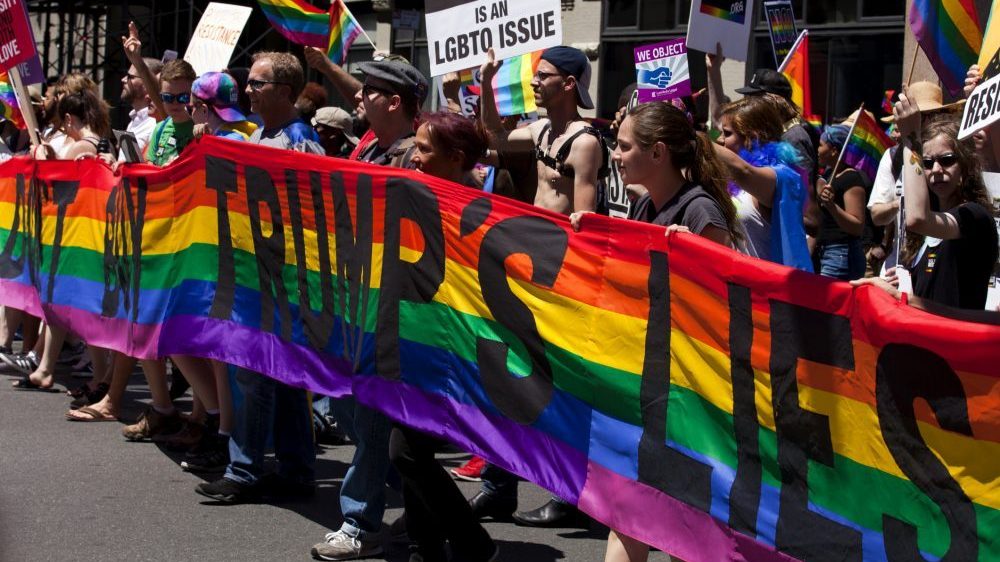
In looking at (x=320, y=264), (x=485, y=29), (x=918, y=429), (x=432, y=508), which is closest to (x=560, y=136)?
(x=485, y=29)

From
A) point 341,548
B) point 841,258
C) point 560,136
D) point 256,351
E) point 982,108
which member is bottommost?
point 341,548

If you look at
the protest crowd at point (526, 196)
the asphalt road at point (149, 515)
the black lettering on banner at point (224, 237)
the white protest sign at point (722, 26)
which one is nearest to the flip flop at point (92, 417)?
the protest crowd at point (526, 196)

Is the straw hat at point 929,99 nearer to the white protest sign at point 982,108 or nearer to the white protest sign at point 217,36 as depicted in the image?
the white protest sign at point 982,108

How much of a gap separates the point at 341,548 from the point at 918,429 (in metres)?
2.68

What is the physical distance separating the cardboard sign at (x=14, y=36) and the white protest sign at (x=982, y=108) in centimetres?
741

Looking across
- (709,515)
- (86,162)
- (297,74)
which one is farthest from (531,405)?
(86,162)

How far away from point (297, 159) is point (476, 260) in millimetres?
1314

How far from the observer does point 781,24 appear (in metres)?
9.68

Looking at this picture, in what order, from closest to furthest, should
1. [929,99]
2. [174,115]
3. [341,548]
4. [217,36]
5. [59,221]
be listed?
[929,99] → [341,548] → [174,115] → [59,221] → [217,36]

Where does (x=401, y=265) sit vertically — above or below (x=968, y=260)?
below

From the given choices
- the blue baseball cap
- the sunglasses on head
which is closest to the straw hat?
the blue baseball cap

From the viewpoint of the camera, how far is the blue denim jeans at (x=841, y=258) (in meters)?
8.80

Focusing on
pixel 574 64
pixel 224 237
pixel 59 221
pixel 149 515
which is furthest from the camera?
pixel 59 221

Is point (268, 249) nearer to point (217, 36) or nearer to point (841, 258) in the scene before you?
point (841, 258)
